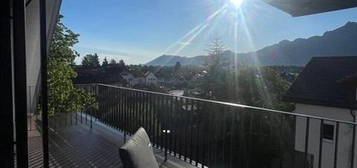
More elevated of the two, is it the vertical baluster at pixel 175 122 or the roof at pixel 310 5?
the roof at pixel 310 5

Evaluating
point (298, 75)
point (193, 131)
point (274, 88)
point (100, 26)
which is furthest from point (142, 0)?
point (274, 88)

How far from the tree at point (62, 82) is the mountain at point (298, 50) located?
638 inches

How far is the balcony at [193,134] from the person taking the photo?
3008 mm

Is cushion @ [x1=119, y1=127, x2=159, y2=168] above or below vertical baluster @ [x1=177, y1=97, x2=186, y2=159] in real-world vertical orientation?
above

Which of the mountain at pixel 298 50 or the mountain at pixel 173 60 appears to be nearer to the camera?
the mountain at pixel 173 60

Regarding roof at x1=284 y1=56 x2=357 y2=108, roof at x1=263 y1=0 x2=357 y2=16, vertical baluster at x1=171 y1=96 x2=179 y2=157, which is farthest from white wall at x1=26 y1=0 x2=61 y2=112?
roof at x1=284 y1=56 x2=357 y2=108

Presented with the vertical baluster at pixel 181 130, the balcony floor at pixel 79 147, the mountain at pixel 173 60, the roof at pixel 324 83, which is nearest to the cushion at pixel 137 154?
the vertical baluster at pixel 181 130

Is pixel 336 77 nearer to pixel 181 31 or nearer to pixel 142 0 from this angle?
pixel 142 0

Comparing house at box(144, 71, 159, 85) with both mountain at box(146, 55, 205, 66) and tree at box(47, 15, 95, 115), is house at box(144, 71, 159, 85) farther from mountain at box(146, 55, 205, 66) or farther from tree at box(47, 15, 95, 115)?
tree at box(47, 15, 95, 115)

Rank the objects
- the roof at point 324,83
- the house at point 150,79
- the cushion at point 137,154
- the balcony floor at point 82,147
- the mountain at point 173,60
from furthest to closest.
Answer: the mountain at point 173,60 < the house at point 150,79 < the roof at point 324,83 < the balcony floor at point 82,147 < the cushion at point 137,154

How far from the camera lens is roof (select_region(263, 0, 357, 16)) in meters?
3.10

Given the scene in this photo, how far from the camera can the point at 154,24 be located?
2114 cm

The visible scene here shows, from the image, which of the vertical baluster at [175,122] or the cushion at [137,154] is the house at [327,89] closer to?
the vertical baluster at [175,122]

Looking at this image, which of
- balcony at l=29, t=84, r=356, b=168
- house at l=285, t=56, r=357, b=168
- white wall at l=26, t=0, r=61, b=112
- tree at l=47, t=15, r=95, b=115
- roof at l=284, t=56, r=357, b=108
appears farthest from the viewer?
roof at l=284, t=56, r=357, b=108
